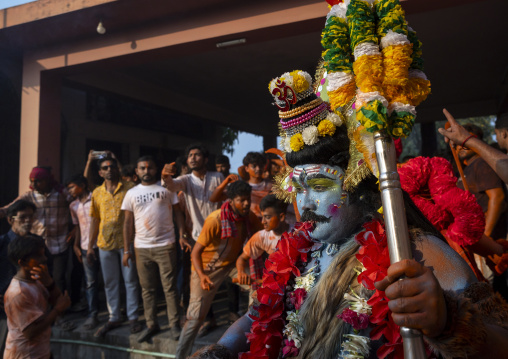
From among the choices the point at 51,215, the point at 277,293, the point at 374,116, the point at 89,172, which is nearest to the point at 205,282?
the point at 277,293

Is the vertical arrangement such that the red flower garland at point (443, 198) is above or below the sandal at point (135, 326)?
above

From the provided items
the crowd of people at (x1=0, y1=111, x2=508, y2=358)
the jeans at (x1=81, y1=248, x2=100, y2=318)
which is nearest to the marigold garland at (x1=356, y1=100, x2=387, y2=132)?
the crowd of people at (x1=0, y1=111, x2=508, y2=358)

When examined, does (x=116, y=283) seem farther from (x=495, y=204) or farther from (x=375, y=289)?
(x=375, y=289)

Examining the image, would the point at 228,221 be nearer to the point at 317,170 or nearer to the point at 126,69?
the point at 317,170

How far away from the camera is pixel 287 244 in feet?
6.64

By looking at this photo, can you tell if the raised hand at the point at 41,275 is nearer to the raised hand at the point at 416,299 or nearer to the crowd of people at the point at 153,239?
the crowd of people at the point at 153,239

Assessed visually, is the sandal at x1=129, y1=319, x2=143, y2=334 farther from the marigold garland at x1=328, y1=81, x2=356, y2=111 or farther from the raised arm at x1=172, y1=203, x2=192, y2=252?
the marigold garland at x1=328, y1=81, x2=356, y2=111

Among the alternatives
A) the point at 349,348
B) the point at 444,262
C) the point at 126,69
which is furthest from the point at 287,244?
the point at 126,69

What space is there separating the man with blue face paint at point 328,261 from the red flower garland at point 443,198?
2.62 feet

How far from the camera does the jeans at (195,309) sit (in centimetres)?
452

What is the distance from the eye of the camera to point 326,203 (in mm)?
1769

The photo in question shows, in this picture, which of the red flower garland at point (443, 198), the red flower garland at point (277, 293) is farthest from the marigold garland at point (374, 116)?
the red flower garland at point (443, 198)

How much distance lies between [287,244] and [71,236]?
558 centimetres

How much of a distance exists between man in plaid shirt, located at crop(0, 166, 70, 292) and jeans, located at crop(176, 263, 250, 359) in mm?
2694
